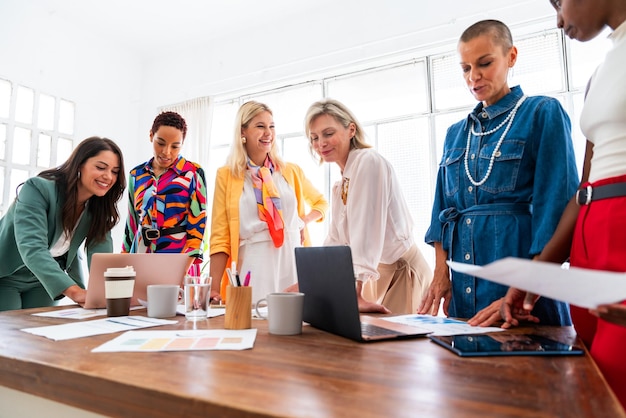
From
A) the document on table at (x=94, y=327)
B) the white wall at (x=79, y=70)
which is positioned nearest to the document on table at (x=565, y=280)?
the document on table at (x=94, y=327)

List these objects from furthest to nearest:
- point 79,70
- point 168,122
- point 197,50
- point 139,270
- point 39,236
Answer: point 197,50 < point 79,70 < point 168,122 < point 39,236 < point 139,270

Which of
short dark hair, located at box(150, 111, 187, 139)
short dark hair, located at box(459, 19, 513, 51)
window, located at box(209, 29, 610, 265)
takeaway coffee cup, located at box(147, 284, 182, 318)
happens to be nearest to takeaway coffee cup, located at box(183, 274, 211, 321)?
takeaway coffee cup, located at box(147, 284, 182, 318)

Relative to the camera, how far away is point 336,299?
2.99 ft

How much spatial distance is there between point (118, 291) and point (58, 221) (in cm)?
85

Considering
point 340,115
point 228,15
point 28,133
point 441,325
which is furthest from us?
point 228,15

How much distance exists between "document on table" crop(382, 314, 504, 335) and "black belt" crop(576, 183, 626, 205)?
313mm

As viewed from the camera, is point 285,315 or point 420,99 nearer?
point 285,315

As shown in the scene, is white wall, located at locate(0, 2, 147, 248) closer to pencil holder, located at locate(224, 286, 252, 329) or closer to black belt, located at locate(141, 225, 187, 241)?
black belt, located at locate(141, 225, 187, 241)

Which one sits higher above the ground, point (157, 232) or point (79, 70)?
point (79, 70)

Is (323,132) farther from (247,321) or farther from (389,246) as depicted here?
(247,321)

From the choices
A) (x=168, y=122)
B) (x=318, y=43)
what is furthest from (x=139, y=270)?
(x=318, y=43)

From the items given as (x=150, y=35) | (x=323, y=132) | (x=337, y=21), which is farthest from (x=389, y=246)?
(x=150, y=35)

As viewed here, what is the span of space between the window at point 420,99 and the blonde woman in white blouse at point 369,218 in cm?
205

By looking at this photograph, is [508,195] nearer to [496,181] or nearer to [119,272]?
[496,181]
